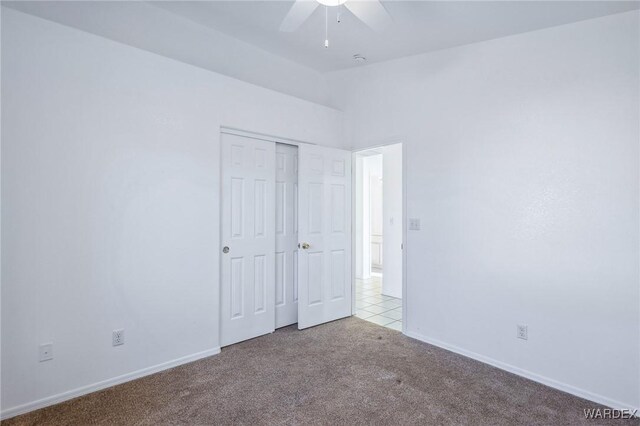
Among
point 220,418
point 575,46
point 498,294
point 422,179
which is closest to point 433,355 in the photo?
point 498,294

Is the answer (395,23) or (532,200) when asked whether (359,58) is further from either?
(532,200)

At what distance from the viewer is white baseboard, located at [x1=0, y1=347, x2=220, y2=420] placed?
6.97ft

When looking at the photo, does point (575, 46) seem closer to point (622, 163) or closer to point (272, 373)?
point (622, 163)

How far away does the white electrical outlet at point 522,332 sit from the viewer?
8.72ft

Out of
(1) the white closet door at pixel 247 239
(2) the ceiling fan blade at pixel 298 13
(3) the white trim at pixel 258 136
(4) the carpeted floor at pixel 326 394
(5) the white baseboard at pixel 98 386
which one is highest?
(2) the ceiling fan blade at pixel 298 13

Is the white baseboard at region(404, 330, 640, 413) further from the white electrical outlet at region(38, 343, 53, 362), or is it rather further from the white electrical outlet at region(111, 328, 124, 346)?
the white electrical outlet at region(38, 343, 53, 362)

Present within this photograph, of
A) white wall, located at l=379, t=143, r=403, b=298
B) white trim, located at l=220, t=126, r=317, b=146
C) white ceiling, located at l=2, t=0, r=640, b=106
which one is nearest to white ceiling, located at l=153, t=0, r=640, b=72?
white ceiling, located at l=2, t=0, r=640, b=106

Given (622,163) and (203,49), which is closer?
(622,163)

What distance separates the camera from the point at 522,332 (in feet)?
8.80

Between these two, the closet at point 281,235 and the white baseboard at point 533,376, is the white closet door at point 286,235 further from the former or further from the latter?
the white baseboard at point 533,376

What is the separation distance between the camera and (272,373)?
8.71ft

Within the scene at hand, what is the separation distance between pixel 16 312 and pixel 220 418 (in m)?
1.46

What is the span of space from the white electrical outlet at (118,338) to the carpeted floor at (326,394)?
0.31 m

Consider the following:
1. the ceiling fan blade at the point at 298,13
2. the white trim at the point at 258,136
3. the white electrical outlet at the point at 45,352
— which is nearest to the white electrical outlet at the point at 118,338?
the white electrical outlet at the point at 45,352
